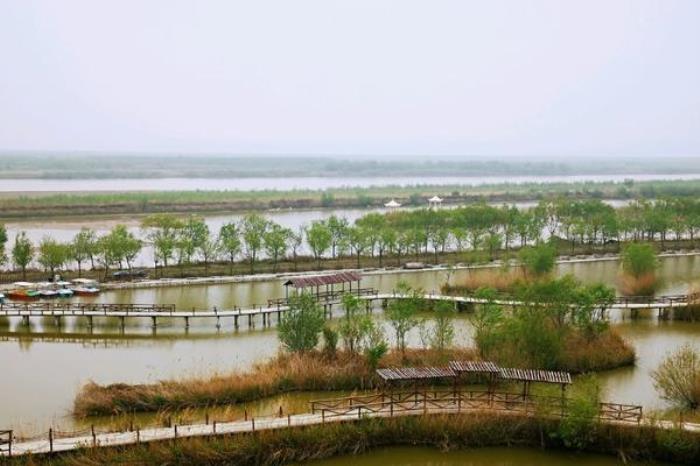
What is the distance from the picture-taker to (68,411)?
2450cm

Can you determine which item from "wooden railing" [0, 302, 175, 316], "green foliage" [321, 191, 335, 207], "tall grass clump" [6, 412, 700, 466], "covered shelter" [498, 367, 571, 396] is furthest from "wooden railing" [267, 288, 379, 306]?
"green foliage" [321, 191, 335, 207]

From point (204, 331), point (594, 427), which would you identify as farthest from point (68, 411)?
point (594, 427)

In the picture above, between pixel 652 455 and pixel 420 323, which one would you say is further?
pixel 420 323

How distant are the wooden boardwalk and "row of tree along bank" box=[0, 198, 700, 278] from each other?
2615 centimetres

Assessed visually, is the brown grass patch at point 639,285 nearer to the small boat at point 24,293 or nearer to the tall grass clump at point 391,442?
the tall grass clump at point 391,442

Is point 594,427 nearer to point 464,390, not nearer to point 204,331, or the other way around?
point 464,390

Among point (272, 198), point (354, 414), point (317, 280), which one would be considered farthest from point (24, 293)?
point (272, 198)

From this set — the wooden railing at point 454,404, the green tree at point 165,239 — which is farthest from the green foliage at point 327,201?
the wooden railing at point 454,404

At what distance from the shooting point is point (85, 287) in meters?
43.1

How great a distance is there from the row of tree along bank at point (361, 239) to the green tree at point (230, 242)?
0.07 m

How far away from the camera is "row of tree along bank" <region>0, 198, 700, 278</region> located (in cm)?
4772

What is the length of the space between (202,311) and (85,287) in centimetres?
990

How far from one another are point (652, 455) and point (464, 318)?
16251 millimetres

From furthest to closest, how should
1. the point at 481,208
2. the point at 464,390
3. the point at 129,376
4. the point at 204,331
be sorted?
the point at 481,208
the point at 204,331
the point at 129,376
the point at 464,390
